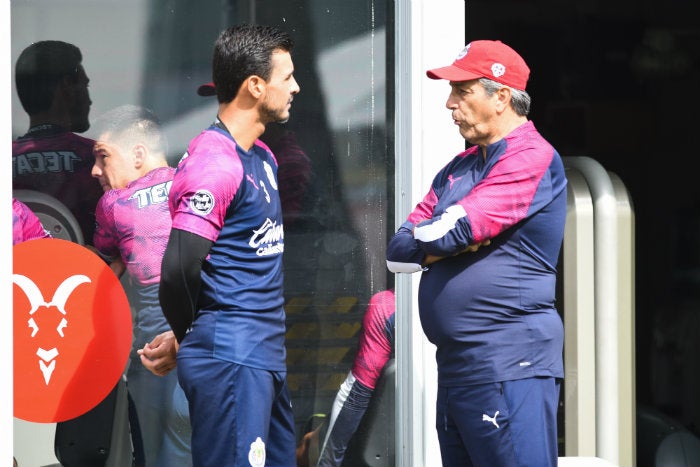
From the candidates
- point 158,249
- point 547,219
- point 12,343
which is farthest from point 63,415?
point 547,219

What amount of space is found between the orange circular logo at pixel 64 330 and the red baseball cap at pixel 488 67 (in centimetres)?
146

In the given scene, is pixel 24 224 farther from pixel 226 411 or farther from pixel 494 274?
pixel 494 274

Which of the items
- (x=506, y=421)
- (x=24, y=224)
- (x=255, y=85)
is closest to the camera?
(x=506, y=421)

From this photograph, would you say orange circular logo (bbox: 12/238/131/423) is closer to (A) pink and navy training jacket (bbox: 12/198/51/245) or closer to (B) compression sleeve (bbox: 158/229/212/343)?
(A) pink and navy training jacket (bbox: 12/198/51/245)

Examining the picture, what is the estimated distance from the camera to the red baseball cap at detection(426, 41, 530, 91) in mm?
3684

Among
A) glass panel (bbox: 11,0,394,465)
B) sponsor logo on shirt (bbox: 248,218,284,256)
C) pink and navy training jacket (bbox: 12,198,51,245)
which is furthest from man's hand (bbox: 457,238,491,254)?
pink and navy training jacket (bbox: 12,198,51,245)

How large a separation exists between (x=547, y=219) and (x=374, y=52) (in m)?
1.16

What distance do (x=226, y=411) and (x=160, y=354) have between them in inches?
22.2

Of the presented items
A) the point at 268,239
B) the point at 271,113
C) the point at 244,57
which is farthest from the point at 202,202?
the point at 244,57

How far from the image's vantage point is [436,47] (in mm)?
4473

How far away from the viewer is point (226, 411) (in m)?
3.73

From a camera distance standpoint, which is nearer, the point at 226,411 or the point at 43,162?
the point at 226,411

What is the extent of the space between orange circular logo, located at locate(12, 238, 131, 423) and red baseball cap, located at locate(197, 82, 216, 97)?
2.29 ft

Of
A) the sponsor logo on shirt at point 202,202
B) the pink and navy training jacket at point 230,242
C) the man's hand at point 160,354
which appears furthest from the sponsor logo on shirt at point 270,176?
the man's hand at point 160,354
